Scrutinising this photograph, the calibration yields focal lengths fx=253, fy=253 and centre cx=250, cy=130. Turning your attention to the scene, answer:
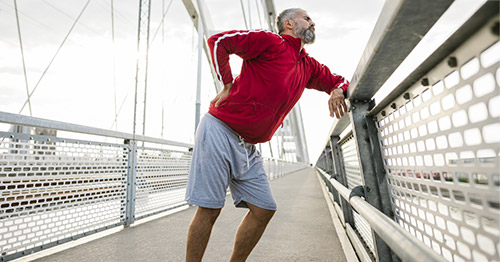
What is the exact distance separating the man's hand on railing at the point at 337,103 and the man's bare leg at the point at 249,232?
2.16 feet

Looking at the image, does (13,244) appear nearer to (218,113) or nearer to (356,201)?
(218,113)

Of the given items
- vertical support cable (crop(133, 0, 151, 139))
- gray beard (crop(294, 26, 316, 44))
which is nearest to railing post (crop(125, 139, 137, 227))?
gray beard (crop(294, 26, 316, 44))

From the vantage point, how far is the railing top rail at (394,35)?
49 centimetres

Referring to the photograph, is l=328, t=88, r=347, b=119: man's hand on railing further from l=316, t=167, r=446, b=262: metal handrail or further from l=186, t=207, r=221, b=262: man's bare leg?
l=186, t=207, r=221, b=262: man's bare leg

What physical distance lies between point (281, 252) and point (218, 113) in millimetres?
1117

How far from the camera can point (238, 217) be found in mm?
2924

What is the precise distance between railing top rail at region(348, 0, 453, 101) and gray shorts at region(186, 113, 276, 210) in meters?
0.72

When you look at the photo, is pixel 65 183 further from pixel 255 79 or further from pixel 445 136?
pixel 445 136

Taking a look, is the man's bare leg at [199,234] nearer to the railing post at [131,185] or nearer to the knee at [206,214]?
the knee at [206,214]

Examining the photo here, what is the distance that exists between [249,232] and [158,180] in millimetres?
2008

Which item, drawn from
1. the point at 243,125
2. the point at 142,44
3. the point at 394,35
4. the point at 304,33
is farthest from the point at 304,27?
the point at 142,44

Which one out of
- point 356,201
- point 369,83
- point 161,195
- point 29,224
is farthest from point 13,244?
point 369,83

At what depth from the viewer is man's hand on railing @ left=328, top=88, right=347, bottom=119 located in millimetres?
1273

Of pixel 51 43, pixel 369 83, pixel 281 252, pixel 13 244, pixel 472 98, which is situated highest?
pixel 51 43
